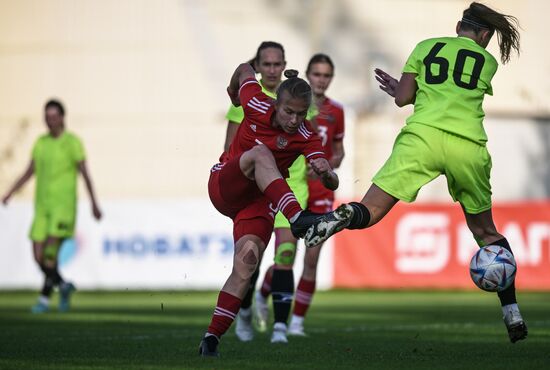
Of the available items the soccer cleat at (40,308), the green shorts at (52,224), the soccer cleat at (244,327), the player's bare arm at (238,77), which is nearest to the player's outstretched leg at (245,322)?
the soccer cleat at (244,327)

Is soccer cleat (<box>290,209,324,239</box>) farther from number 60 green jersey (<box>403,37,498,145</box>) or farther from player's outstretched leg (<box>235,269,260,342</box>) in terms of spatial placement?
player's outstretched leg (<box>235,269,260,342</box>)

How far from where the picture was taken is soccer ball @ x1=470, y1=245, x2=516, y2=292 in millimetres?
8352

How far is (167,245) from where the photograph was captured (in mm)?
20531

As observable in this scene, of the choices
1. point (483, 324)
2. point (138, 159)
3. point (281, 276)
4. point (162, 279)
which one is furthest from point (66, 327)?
point (138, 159)

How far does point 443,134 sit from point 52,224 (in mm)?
8318

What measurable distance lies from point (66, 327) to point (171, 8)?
48.3 feet

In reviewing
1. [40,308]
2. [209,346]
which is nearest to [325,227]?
[209,346]

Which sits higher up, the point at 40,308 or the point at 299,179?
the point at 299,179

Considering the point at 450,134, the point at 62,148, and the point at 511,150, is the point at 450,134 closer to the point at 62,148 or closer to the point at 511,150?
the point at 62,148

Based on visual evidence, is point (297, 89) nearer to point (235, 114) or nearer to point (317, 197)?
point (235, 114)

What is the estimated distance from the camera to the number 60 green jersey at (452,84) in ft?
26.6

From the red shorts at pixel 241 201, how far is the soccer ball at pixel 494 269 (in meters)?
1.40

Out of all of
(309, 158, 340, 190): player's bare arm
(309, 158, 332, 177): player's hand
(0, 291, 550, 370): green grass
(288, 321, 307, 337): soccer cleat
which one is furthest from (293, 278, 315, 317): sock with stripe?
(309, 158, 332, 177): player's hand

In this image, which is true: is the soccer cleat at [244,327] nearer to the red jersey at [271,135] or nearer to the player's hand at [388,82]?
the red jersey at [271,135]
